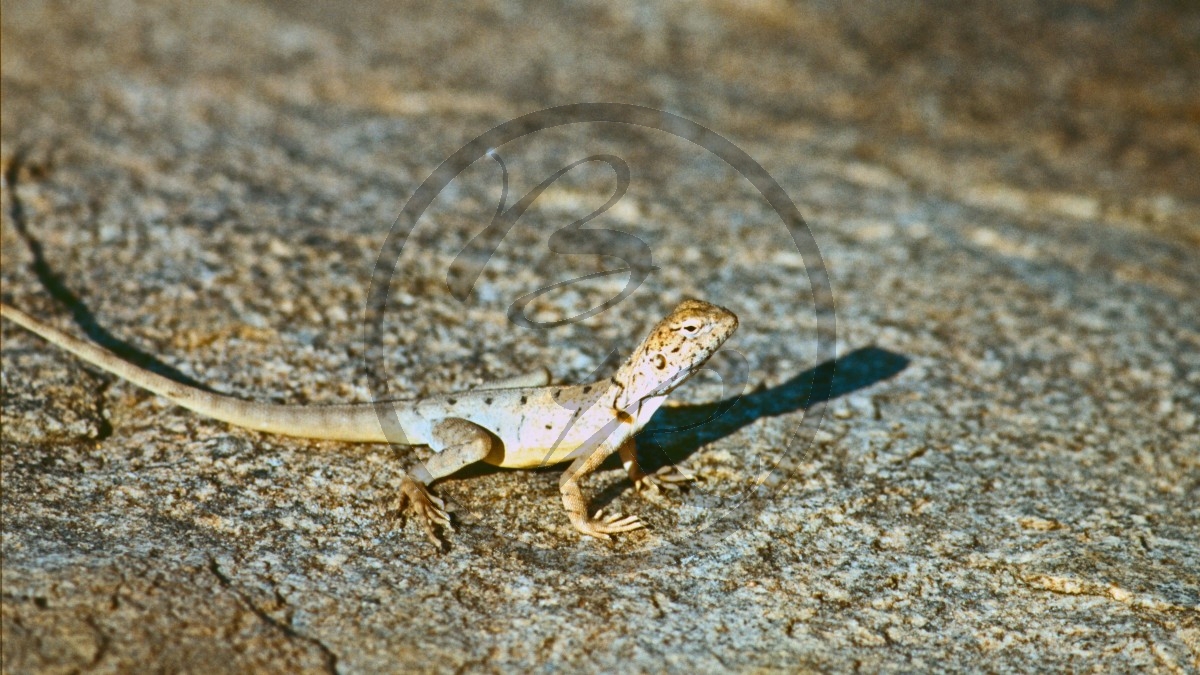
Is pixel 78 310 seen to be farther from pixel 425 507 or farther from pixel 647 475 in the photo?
pixel 647 475

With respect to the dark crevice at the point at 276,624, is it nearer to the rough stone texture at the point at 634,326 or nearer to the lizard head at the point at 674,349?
the rough stone texture at the point at 634,326

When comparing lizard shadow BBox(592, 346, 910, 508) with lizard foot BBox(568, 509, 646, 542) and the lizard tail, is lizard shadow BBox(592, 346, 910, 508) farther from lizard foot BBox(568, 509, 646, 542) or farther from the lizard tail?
the lizard tail

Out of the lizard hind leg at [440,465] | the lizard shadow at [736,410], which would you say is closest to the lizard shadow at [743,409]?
the lizard shadow at [736,410]

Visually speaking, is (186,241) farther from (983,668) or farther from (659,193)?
(983,668)

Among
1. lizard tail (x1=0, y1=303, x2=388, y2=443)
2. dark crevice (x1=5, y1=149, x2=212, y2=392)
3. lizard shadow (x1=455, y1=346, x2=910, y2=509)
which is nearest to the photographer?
lizard tail (x1=0, y1=303, x2=388, y2=443)

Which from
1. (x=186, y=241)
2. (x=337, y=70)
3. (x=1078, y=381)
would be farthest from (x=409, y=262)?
(x=1078, y=381)

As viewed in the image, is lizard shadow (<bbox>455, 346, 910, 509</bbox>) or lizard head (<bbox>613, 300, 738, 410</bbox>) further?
lizard shadow (<bbox>455, 346, 910, 509</bbox>)

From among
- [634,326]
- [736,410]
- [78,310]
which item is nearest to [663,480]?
[736,410]

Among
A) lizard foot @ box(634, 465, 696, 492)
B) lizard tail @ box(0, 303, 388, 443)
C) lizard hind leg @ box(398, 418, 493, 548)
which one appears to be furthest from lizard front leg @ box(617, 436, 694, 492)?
lizard tail @ box(0, 303, 388, 443)
